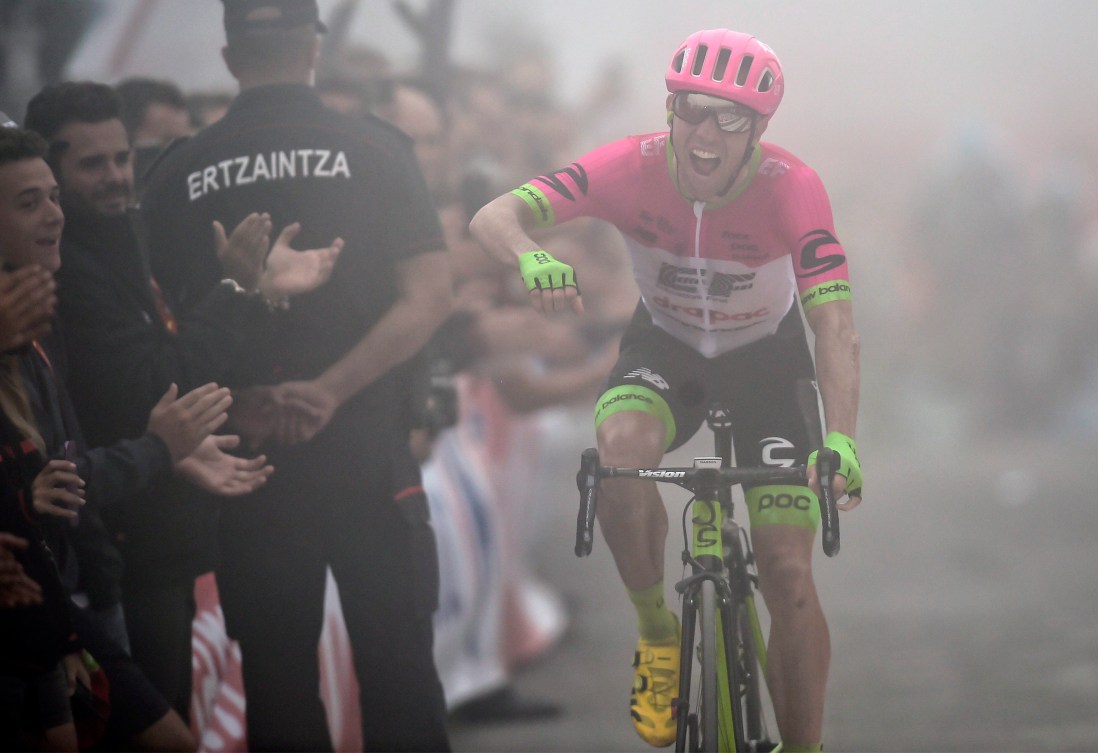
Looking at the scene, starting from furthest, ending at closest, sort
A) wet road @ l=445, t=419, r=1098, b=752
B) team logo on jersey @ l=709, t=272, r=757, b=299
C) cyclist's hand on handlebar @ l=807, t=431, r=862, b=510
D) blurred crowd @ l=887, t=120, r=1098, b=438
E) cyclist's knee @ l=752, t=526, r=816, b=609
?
blurred crowd @ l=887, t=120, r=1098, b=438 → wet road @ l=445, t=419, r=1098, b=752 → team logo on jersey @ l=709, t=272, r=757, b=299 → cyclist's knee @ l=752, t=526, r=816, b=609 → cyclist's hand on handlebar @ l=807, t=431, r=862, b=510

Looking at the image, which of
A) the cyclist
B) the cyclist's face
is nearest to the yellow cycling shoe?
the cyclist

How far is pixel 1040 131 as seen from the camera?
30.9 feet

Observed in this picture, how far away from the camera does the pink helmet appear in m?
3.84

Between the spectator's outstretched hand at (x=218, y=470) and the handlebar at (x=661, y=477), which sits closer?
the handlebar at (x=661, y=477)

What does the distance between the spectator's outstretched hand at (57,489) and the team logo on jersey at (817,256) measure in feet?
7.08

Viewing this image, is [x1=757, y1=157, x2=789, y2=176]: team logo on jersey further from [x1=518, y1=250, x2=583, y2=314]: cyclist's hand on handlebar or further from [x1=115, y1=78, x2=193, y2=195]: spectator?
[x1=115, y1=78, x2=193, y2=195]: spectator

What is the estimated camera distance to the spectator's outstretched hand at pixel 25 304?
426 cm

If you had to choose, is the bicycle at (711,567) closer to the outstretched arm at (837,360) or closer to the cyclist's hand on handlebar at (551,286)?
the outstretched arm at (837,360)

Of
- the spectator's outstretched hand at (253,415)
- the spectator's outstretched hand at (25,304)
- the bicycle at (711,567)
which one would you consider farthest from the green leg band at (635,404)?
the spectator's outstretched hand at (25,304)

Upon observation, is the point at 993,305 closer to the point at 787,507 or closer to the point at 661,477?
the point at 787,507

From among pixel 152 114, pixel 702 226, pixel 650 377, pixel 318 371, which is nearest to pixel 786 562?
pixel 650 377

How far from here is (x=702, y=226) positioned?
4.06 m

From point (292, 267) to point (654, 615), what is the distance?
1498 millimetres

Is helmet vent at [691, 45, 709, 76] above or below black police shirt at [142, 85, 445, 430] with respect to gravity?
above
